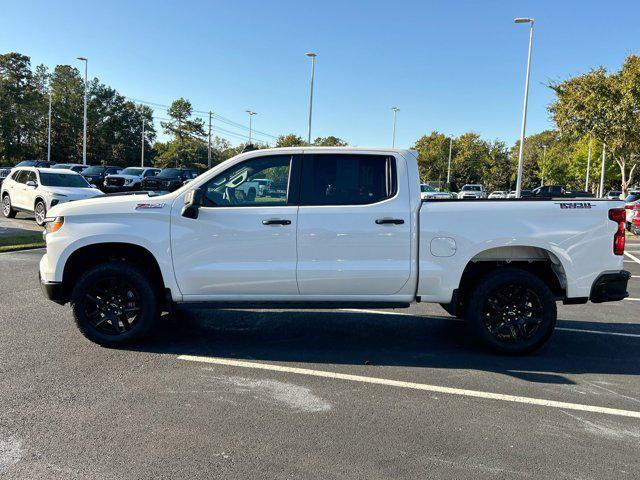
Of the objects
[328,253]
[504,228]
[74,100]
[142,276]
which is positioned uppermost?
[74,100]

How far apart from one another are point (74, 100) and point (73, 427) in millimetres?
81059

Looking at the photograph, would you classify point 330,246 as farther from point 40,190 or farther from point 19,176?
point 19,176

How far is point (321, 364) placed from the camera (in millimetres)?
4793

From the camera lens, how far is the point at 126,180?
3130 cm

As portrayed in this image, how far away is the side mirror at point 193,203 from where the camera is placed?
4.76 meters

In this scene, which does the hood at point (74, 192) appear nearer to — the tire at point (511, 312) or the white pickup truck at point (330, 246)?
the white pickup truck at point (330, 246)

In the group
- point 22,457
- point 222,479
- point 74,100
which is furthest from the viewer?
point 74,100

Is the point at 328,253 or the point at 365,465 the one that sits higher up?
the point at 328,253

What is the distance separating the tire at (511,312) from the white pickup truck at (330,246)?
12 mm

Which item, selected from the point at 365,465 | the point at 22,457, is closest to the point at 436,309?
the point at 365,465

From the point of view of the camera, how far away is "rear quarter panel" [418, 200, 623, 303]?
15.9 feet

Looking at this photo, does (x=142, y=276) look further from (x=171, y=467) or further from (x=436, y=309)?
(x=436, y=309)

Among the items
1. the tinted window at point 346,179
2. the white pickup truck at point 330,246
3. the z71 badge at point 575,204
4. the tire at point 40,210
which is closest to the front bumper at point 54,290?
the white pickup truck at point 330,246

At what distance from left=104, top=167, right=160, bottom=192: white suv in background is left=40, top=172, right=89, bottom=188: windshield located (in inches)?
553
